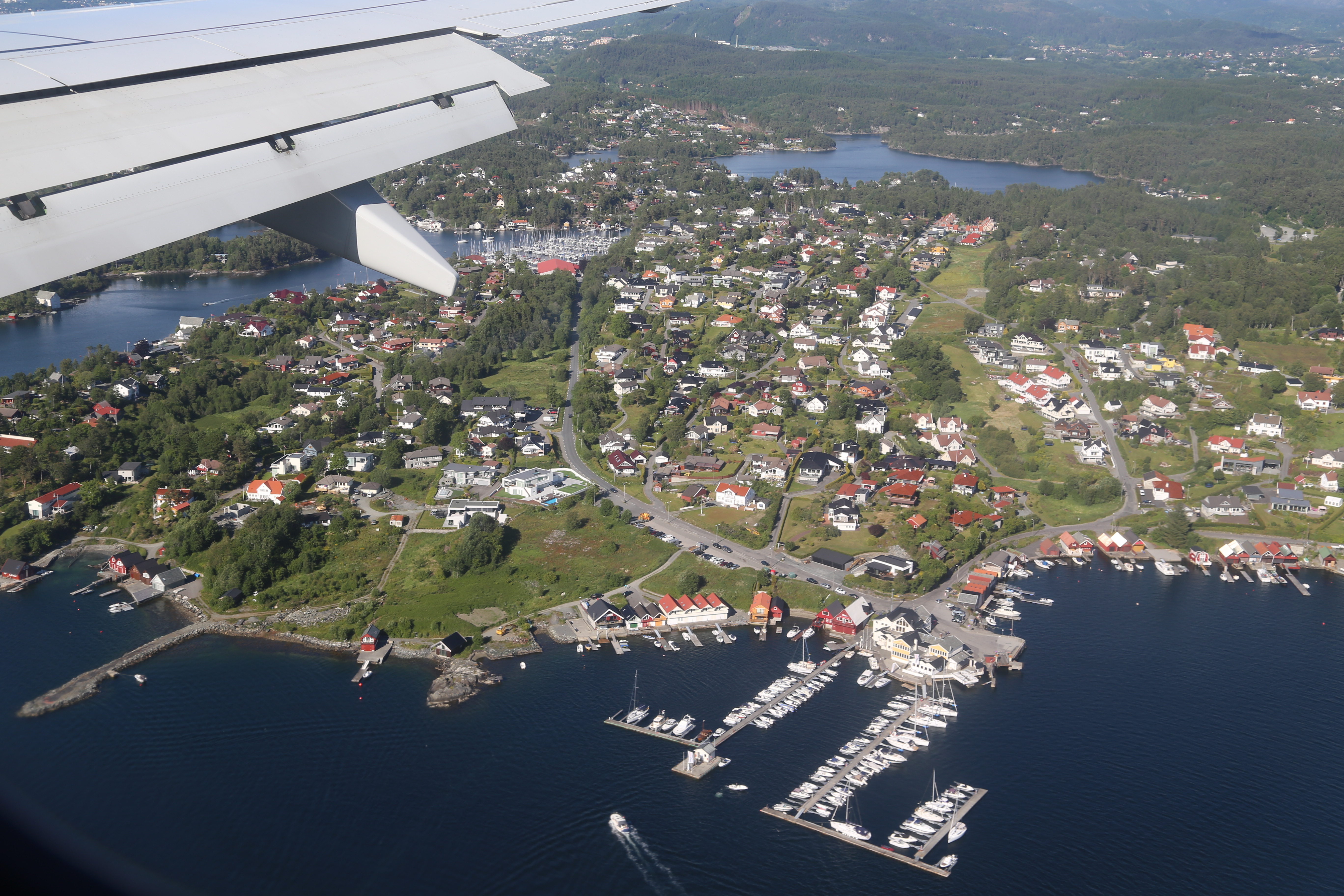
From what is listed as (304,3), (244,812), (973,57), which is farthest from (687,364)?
(973,57)

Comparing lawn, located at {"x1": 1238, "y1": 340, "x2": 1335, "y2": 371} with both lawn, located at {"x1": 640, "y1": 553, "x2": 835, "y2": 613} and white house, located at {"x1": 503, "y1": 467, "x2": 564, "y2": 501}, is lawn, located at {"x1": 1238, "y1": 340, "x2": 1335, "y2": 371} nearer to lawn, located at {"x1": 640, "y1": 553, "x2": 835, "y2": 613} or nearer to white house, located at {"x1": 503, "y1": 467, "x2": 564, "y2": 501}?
lawn, located at {"x1": 640, "y1": 553, "x2": 835, "y2": 613}

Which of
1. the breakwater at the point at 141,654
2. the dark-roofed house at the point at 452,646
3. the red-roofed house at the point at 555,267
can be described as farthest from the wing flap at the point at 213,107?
the red-roofed house at the point at 555,267

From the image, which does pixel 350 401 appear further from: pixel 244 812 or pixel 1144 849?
pixel 1144 849

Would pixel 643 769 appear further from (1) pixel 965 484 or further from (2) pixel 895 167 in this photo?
(2) pixel 895 167

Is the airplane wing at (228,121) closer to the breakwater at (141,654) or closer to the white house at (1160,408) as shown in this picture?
the breakwater at (141,654)

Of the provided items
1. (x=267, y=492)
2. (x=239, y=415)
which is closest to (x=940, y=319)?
(x=239, y=415)

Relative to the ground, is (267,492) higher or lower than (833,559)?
higher

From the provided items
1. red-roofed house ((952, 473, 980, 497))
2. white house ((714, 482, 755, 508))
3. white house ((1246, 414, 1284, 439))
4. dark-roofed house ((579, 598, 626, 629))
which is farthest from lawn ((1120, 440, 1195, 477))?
dark-roofed house ((579, 598, 626, 629))

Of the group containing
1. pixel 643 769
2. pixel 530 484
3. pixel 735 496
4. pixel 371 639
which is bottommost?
pixel 643 769
